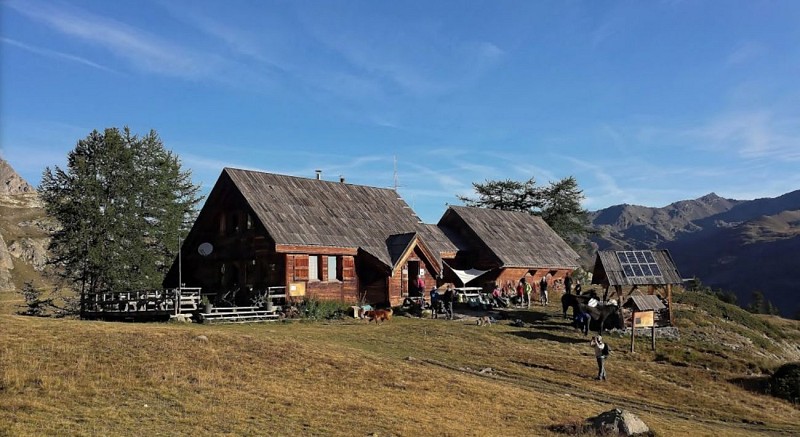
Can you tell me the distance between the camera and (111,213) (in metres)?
47.6

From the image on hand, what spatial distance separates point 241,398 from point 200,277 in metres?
28.4

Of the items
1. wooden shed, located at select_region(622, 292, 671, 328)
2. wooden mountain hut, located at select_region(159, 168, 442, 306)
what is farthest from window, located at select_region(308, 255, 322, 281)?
wooden shed, located at select_region(622, 292, 671, 328)

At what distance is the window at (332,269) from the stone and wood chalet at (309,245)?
2.5 inches

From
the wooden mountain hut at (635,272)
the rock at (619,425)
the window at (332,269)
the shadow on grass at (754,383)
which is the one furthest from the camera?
the window at (332,269)

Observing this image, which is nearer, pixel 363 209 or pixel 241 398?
pixel 241 398

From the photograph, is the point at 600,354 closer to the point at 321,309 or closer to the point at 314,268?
the point at 321,309

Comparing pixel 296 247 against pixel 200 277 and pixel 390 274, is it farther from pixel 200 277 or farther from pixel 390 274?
pixel 200 277

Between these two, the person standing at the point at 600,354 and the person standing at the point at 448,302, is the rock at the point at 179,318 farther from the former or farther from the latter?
the person standing at the point at 600,354

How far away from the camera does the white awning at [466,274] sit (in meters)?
49.5

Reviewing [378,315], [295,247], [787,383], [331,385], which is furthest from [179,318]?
[787,383]

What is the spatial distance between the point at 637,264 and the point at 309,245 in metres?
19.4

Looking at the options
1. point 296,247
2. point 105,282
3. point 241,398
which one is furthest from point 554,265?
point 241,398

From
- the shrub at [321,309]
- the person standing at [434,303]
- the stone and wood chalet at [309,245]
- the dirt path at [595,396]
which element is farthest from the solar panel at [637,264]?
the shrub at [321,309]

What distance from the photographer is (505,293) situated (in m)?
51.5
